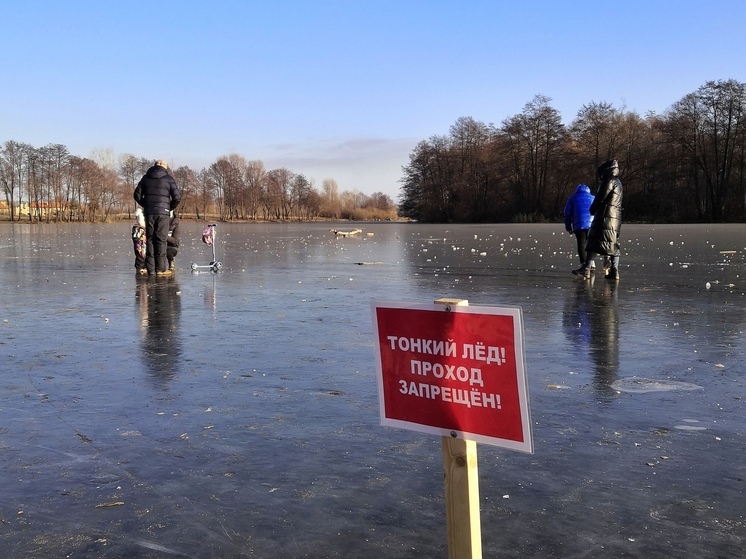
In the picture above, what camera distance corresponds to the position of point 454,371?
2.46m

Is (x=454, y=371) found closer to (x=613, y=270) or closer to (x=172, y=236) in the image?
(x=613, y=270)

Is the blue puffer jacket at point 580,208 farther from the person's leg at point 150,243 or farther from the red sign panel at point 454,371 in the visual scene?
the red sign panel at point 454,371

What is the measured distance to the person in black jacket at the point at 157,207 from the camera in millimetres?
15188

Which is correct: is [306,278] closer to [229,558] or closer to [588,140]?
[229,558]

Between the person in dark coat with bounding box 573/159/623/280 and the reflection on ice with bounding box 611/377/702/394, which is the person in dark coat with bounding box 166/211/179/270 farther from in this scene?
the reflection on ice with bounding box 611/377/702/394

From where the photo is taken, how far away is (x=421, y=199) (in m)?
113

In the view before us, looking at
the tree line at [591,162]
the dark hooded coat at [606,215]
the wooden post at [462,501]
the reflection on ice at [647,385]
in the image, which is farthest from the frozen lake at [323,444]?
the tree line at [591,162]

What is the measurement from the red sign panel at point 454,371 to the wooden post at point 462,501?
0.07 meters

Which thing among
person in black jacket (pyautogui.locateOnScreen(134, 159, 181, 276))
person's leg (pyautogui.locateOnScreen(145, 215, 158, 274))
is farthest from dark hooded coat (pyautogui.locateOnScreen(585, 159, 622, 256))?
person's leg (pyautogui.locateOnScreen(145, 215, 158, 274))

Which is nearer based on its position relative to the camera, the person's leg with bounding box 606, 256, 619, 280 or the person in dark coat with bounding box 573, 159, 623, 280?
the person in dark coat with bounding box 573, 159, 623, 280

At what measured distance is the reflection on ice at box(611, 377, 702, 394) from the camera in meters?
5.54

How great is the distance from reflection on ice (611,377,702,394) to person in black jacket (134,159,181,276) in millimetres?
11322

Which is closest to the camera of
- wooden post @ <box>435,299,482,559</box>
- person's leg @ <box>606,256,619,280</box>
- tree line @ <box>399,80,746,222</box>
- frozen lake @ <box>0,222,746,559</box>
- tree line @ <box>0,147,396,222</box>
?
wooden post @ <box>435,299,482,559</box>

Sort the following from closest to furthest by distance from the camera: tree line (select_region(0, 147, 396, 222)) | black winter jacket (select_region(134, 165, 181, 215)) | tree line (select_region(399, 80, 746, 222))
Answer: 1. black winter jacket (select_region(134, 165, 181, 215))
2. tree line (select_region(399, 80, 746, 222))
3. tree line (select_region(0, 147, 396, 222))
